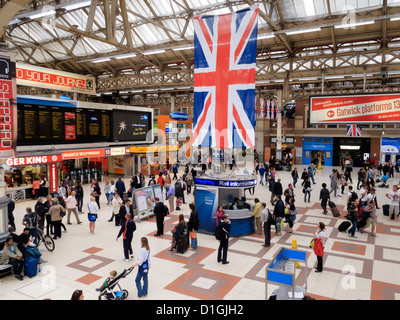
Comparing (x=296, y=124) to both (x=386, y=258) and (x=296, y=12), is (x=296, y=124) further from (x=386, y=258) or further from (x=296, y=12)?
(x=386, y=258)

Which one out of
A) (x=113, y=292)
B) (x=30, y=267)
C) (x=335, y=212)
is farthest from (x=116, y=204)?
(x=335, y=212)

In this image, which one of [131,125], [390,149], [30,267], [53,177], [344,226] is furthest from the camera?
[390,149]

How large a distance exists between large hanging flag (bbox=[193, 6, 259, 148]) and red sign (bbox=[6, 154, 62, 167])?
9.76m

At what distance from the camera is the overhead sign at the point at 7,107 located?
8391 mm

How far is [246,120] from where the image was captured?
1062cm

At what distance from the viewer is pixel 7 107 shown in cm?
848

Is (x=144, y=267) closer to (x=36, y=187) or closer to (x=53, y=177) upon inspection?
(x=36, y=187)

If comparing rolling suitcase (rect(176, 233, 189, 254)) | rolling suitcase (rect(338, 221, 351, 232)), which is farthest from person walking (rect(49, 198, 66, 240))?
rolling suitcase (rect(338, 221, 351, 232))

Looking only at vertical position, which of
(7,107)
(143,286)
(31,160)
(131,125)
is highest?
(131,125)

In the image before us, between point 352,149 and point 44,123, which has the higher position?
point 44,123

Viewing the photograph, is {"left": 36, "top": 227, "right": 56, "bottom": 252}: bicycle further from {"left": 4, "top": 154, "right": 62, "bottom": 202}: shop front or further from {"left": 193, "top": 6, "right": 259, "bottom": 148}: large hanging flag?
{"left": 4, "top": 154, "right": 62, "bottom": 202}: shop front

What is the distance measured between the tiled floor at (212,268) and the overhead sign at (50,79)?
30.0ft

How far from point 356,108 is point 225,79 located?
8195 mm

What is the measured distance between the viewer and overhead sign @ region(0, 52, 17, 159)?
8.39 meters
